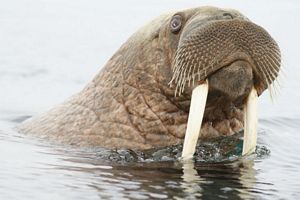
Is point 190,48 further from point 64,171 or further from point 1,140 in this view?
point 1,140

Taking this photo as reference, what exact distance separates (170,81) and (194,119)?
0.68m

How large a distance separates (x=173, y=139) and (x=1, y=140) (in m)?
2.13

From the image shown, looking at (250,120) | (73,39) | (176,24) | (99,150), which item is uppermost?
(73,39)

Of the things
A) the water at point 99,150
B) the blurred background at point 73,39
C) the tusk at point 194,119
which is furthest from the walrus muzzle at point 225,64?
the blurred background at point 73,39

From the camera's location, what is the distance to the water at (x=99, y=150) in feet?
29.1

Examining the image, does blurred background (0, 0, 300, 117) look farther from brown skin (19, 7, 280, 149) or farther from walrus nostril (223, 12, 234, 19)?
walrus nostril (223, 12, 234, 19)

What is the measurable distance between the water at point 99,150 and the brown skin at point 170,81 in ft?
0.86

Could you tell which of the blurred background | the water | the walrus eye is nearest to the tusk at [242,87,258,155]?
the water

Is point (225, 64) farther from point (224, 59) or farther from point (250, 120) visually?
point (250, 120)

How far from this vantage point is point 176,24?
421 inches

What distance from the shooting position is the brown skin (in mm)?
9906

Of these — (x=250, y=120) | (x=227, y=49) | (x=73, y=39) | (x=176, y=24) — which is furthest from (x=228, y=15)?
→ (x=73, y=39)

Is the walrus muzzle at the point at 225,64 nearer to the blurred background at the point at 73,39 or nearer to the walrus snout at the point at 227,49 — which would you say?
the walrus snout at the point at 227,49

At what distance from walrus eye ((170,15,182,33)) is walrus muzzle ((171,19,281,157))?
1.43 feet
